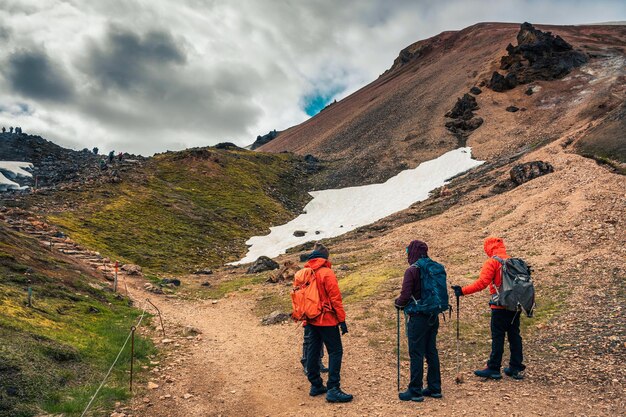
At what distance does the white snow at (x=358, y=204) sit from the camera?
45375 millimetres

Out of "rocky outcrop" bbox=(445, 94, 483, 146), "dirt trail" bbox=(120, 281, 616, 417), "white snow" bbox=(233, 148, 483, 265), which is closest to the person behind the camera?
"dirt trail" bbox=(120, 281, 616, 417)

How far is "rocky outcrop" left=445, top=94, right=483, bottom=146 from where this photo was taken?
2872 inches

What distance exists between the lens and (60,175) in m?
59.3

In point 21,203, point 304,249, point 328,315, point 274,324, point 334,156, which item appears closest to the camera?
point 328,315

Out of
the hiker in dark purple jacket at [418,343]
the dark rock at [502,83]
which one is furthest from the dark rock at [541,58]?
the hiker in dark purple jacket at [418,343]

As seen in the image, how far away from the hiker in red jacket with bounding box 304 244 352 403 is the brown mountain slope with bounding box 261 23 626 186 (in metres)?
51.6

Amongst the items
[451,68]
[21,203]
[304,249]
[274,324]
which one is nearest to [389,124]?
[451,68]

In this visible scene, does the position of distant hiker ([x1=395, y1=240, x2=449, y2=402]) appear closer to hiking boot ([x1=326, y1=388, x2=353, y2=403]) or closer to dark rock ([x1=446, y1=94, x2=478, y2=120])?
hiking boot ([x1=326, y1=388, x2=353, y2=403])

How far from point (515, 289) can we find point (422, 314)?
2244 millimetres

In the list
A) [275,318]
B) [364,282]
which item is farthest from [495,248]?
[364,282]

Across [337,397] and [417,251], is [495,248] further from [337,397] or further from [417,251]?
[337,397]

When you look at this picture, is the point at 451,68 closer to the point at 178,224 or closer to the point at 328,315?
the point at 178,224

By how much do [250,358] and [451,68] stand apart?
354 feet

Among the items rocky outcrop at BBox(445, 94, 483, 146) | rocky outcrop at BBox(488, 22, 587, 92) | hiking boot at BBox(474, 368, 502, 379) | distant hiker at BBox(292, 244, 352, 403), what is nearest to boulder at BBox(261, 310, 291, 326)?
distant hiker at BBox(292, 244, 352, 403)
